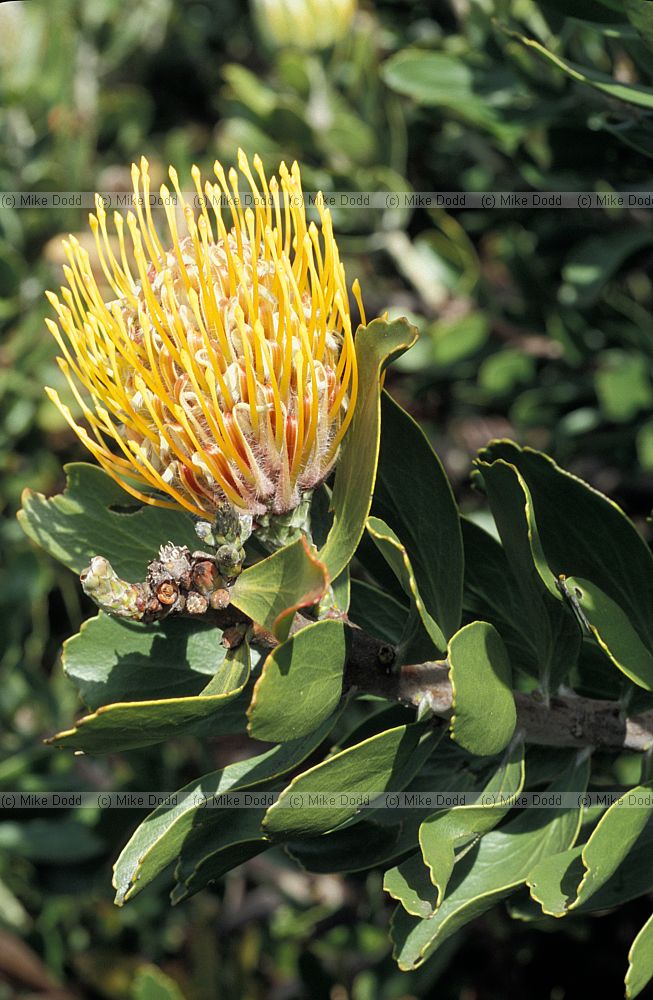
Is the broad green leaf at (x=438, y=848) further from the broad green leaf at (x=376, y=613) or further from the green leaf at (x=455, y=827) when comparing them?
the broad green leaf at (x=376, y=613)

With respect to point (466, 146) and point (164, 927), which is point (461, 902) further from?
point (466, 146)

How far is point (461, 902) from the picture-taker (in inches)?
42.1

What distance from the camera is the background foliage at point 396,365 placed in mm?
1860

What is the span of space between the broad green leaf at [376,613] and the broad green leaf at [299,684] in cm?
24

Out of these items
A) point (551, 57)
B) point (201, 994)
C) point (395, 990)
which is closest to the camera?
point (551, 57)

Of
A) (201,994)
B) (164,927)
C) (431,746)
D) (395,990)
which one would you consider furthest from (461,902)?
(164,927)

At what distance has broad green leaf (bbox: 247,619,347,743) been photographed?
854 millimetres

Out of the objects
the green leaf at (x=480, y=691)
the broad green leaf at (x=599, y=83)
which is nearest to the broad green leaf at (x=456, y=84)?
the broad green leaf at (x=599, y=83)

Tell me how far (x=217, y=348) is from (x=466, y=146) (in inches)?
63.6

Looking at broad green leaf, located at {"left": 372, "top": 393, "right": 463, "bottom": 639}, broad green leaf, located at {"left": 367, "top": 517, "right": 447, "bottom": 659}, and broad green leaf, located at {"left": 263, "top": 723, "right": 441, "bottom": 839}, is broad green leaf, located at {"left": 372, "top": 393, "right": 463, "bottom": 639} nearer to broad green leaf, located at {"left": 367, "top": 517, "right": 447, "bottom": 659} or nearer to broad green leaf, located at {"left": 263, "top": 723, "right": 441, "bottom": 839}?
broad green leaf, located at {"left": 367, "top": 517, "right": 447, "bottom": 659}

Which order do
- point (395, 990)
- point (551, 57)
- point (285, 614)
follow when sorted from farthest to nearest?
1. point (395, 990)
2. point (551, 57)
3. point (285, 614)

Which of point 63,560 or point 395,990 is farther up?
point 63,560

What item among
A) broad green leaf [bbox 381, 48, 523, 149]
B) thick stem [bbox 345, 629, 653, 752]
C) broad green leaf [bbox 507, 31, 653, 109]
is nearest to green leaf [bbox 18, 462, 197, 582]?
thick stem [bbox 345, 629, 653, 752]

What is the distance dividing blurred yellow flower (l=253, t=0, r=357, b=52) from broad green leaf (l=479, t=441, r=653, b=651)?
1.50m
